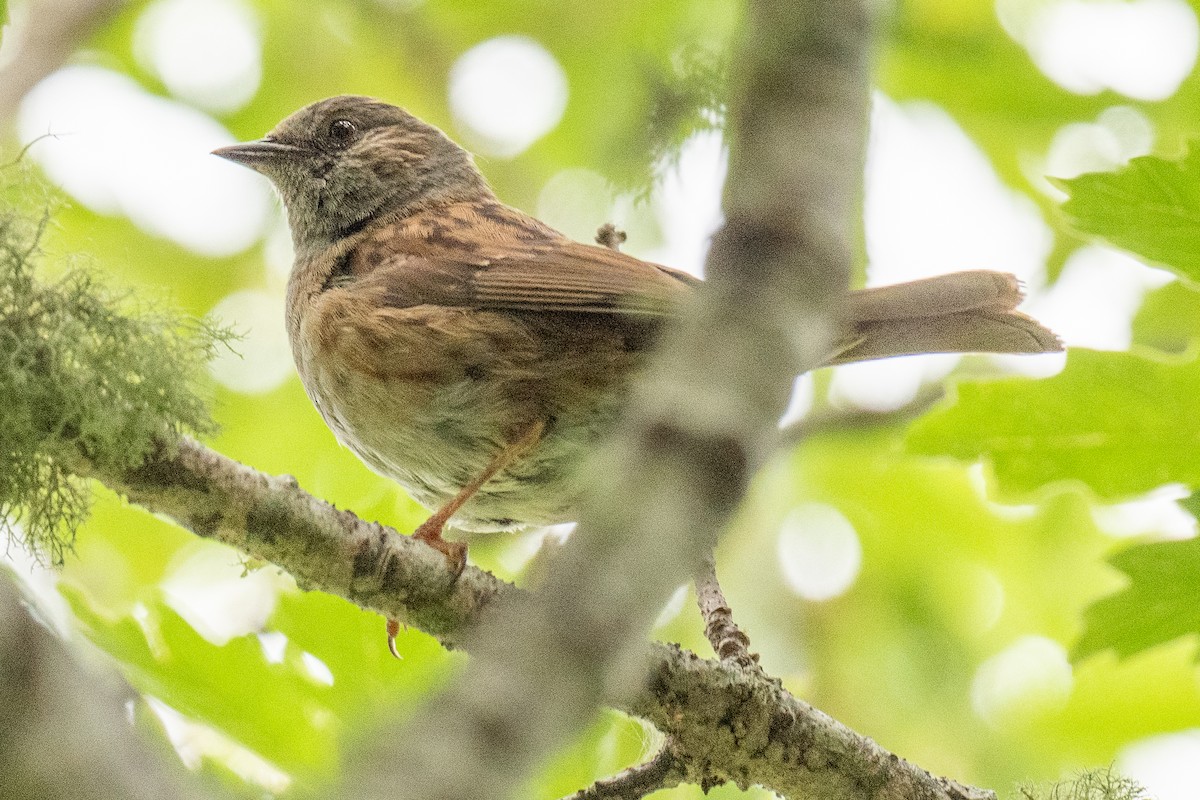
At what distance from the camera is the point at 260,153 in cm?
478

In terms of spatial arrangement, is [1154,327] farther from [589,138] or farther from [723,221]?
[723,221]

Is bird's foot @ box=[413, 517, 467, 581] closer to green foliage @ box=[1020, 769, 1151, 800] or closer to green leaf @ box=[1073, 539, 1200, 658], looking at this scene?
green foliage @ box=[1020, 769, 1151, 800]

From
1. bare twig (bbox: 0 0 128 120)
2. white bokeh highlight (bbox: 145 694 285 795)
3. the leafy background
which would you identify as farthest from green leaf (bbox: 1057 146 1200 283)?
bare twig (bbox: 0 0 128 120)

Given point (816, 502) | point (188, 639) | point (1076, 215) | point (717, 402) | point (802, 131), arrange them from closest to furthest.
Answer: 1. point (717, 402)
2. point (802, 131)
3. point (1076, 215)
4. point (188, 639)
5. point (816, 502)

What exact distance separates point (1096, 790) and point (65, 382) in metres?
1.99

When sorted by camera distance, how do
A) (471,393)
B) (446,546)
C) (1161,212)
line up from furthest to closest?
(471,393) < (446,546) < (1161,212)

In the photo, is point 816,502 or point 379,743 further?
point 816,502

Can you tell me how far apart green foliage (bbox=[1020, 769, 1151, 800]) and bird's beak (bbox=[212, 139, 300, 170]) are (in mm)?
3535

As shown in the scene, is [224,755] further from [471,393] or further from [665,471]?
[665,471]

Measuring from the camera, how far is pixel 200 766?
265 cm

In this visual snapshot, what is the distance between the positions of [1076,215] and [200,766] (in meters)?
2.16

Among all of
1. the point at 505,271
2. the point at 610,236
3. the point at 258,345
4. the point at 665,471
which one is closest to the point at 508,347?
the point at 505,271

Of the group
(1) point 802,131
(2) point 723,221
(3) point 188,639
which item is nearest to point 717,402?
(2) point 723,221

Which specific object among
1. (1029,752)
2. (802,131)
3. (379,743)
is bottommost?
(379,743)
